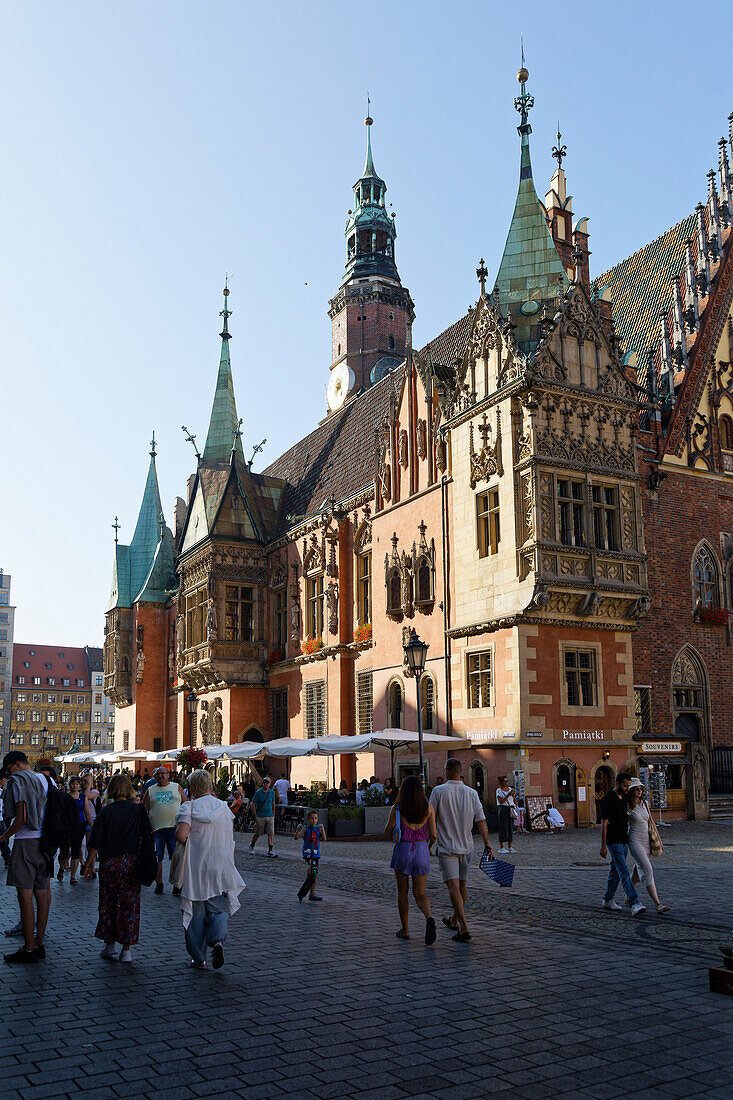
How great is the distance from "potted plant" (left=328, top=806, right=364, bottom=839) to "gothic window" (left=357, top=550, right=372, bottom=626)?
10.3m

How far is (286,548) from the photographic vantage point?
39.8 meters

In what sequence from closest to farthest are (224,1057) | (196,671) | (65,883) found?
(224,1057)
(65,883)
(196,671)

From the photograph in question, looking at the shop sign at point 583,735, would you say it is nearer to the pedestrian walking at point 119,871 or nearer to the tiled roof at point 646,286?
the tiled roof at point 646,286

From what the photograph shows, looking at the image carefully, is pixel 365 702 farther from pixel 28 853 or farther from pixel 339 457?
pixel 28 853

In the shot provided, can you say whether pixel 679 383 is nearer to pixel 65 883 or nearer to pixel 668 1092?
pixel 65 883

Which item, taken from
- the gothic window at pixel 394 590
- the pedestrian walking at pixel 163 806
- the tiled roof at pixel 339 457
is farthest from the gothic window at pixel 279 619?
the pedestrian walking at pixel 163 806

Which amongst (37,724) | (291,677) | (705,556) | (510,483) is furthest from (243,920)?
(37,724)

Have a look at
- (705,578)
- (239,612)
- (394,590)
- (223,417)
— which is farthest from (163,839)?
(223,417)

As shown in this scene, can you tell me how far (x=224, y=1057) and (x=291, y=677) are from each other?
32362 millimetres

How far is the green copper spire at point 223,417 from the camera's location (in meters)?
46.0

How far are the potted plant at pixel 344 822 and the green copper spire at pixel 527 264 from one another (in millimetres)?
13065

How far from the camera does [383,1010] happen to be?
6.85 meters

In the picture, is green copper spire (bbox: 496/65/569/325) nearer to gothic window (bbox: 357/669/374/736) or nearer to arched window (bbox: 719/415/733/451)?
arched window (bbox: 719/415/733/451)

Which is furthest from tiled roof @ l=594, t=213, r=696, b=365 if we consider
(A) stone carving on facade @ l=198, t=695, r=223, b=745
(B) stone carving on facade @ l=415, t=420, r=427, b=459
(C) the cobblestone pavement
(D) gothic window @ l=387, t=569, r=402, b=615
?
(C) the cobblestone pavement
